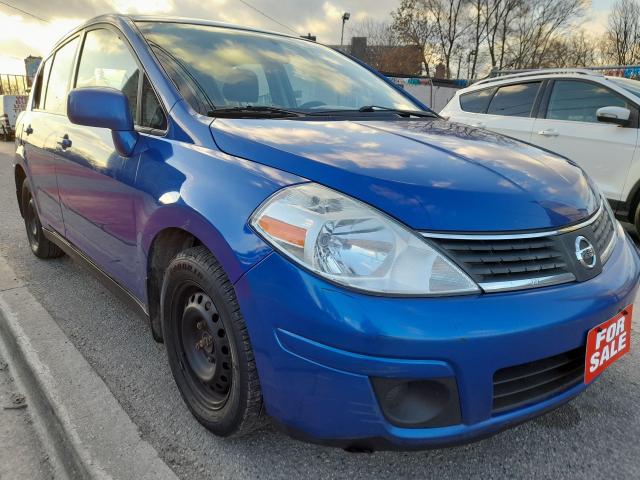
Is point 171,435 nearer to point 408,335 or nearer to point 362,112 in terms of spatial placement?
point 408,335

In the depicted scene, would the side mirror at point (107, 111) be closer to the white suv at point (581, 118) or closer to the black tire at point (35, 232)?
the black tire at point (35, 232)

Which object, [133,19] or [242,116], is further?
[133,19]

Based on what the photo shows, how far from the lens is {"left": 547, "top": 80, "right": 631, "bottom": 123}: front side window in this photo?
4980 mm

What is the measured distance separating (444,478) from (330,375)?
691 millimetres

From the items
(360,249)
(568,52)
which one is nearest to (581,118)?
(360,249)

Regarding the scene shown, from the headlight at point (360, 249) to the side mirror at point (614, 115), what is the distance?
4.10m

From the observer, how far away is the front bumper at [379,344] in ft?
4.37

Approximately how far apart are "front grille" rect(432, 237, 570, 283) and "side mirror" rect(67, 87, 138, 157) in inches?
55.5

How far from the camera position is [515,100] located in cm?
577

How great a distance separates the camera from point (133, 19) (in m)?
2.54

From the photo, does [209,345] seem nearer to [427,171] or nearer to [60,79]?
[427,171]

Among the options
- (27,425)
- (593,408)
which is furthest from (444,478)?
(27,425)

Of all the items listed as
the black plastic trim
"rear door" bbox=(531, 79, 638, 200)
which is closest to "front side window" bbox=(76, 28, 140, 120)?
the black plastic trim

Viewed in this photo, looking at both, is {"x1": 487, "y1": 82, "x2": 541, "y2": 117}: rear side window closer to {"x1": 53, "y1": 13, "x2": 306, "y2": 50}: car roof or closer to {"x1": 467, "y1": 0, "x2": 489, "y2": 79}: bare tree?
{"x1": 53, "y1": 13, "x2": 306, "y2": 50}: car roof
